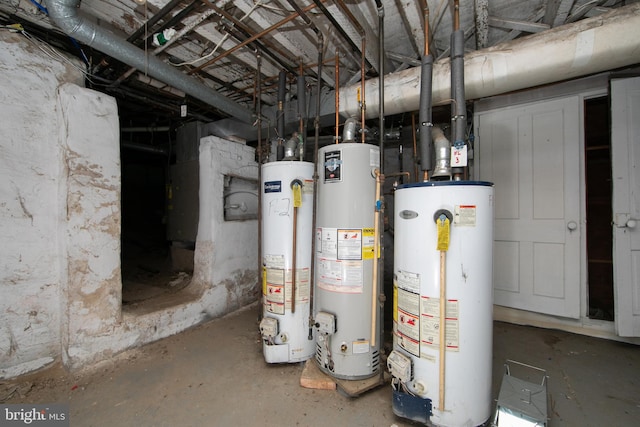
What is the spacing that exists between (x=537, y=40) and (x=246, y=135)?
8.28ft

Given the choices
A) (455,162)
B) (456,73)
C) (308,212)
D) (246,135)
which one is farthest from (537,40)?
(246,135)

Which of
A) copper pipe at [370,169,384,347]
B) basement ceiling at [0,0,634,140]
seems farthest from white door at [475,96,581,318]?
copper pipe at [370,169,384,347]

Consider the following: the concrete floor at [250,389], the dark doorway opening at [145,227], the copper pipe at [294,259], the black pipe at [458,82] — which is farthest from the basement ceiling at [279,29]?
A: the concrete floor at [250,389]

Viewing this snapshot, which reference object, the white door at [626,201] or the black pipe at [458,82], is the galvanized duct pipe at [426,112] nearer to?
the black pipe at [458,82]

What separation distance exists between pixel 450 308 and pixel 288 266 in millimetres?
1087

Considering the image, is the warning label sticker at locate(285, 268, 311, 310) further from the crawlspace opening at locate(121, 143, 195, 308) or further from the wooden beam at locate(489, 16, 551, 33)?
the wooden beam at locate(489, 16, 551, 33)

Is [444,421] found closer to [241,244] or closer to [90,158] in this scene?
[241,244]

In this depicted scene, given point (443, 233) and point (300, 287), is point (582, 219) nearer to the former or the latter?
point (443, 233)

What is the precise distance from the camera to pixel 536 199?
2.50 metres

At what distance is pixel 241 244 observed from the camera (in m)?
3.08

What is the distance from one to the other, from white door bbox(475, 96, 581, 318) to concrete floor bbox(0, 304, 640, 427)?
1.53 feet

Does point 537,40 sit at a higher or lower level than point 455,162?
higher

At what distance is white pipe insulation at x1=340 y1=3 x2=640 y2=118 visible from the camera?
4.41 feet
